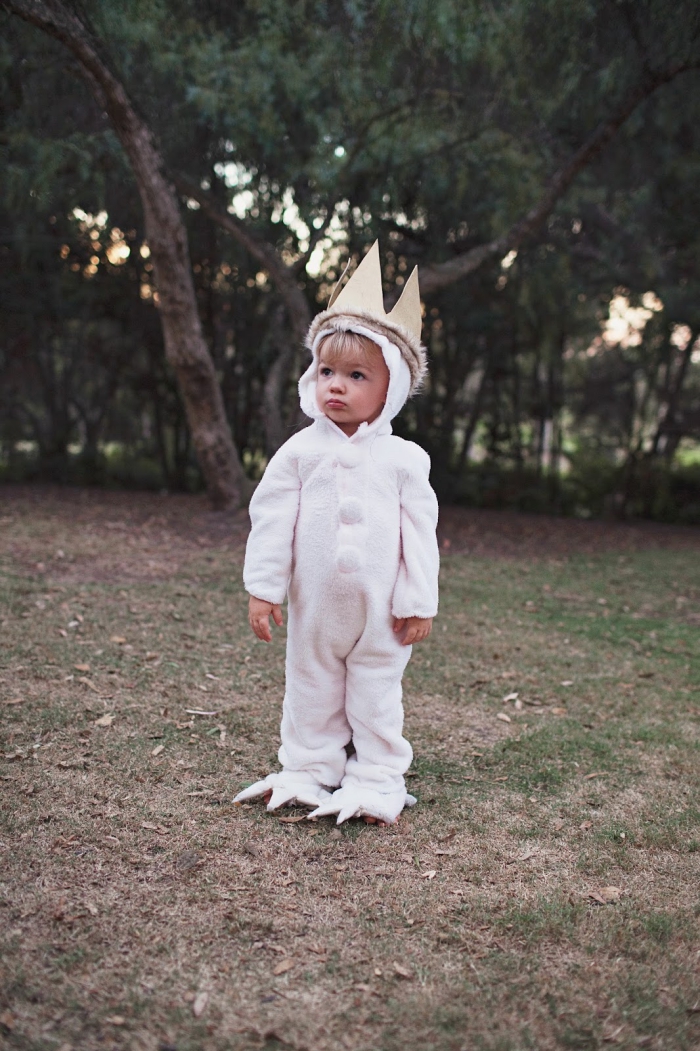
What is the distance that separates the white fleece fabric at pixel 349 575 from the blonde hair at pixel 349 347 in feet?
Answer: 0.12

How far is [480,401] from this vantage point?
1109 centimetres

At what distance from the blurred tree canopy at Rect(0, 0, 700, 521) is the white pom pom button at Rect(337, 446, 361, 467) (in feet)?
8.59

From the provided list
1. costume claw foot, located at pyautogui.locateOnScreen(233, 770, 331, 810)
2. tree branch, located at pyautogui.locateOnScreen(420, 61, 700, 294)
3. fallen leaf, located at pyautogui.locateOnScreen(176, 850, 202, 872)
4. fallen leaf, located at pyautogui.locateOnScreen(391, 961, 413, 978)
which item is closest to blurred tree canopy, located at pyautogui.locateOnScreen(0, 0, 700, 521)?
tree branch, located at pyautogui.locateOnScreen(420, 61, 700, 294)

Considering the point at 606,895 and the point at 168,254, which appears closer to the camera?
the point at 606,895

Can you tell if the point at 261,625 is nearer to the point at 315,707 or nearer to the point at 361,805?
the point at 315,707

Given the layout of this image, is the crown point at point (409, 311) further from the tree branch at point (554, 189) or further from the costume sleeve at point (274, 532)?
the tree branch at point (554, 189)

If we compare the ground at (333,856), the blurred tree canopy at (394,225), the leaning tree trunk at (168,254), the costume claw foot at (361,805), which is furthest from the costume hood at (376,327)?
the leaning tree trunk at (168,254)

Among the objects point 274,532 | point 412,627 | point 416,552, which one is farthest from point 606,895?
point 274,532

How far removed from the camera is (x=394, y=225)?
8672 mm

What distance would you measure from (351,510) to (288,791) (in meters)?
0.90

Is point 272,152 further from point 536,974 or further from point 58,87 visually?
point 536,974

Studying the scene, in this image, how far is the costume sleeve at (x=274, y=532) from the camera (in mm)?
2617

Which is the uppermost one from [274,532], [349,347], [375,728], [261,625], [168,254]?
[168,254]

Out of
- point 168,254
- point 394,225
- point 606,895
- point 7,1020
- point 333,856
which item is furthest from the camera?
point 394,225
